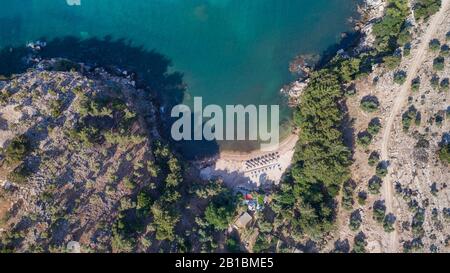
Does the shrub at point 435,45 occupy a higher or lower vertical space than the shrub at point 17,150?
higher

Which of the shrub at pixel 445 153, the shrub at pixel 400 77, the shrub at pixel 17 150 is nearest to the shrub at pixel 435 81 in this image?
the shrub at pixel 400 77

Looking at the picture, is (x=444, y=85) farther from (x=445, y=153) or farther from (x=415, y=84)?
(x=445, y=153)

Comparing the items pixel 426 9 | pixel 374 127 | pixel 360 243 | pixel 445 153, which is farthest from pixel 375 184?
pixel 426 9

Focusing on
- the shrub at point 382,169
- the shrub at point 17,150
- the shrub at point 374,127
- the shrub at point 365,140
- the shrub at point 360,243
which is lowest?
the shrub at point 360,243

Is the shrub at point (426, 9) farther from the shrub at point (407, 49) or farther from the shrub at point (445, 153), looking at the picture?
the shrub at point (445, 153)

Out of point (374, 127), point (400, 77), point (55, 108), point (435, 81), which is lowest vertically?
point (374, 127)

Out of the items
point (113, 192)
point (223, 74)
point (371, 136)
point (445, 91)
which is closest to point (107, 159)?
point (113, 192)
